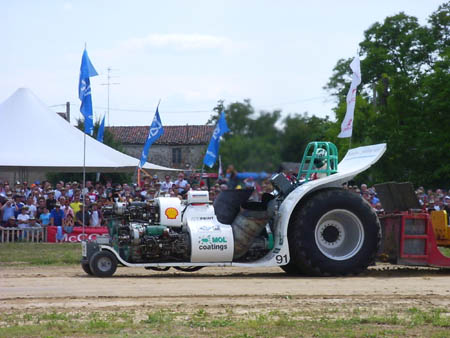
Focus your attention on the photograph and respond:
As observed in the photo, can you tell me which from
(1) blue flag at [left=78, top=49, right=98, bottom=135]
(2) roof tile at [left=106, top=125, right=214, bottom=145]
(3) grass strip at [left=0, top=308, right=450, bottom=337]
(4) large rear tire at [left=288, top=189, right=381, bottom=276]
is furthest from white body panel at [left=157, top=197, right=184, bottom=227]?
(1) blue flag at [left=78, top=49, right=98, bottom=135]

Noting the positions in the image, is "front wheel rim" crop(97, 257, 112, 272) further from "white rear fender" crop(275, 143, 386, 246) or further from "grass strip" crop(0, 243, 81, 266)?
"grass strip" crop(0, 243, 81, 266)

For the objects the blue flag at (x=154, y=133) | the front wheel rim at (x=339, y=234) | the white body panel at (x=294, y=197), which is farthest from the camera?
the blue flag at (x=154, y=133)

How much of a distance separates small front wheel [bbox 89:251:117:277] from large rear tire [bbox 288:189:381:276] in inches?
102

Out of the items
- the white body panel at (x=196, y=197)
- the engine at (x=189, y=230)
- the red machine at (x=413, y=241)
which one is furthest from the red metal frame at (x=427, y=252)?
the white body panel at (x=196, y=197)

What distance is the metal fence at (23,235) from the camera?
2030cm

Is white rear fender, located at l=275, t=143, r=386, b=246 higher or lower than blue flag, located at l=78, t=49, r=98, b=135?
lower

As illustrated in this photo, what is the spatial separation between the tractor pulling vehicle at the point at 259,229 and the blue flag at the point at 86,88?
8.52m

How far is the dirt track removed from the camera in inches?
358

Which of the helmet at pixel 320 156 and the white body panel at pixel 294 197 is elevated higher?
the helmet at pixel 320 156

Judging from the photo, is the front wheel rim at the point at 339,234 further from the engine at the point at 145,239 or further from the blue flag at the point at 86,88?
the blue flag at the point at 86,88

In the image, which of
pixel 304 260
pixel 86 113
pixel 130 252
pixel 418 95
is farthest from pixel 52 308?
pixel 418 95

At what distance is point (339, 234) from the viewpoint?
42.0 ft

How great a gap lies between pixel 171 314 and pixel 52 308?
4.30ft

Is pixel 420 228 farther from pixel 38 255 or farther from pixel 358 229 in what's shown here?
pixel 38 255
